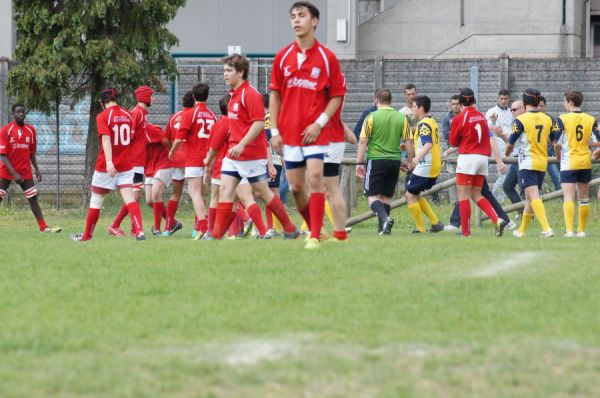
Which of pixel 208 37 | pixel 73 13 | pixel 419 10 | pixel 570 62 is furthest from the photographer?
pixel 208 37

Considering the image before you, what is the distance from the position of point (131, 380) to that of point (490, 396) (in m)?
1.49

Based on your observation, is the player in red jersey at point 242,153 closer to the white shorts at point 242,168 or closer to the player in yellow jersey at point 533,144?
the white shorts at point 242,168

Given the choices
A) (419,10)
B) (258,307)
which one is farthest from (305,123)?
(419,10)

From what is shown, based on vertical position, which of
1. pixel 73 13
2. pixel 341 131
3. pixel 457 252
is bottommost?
pixel 457 252

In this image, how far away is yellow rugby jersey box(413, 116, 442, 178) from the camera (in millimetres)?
17125

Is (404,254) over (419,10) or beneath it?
beneath

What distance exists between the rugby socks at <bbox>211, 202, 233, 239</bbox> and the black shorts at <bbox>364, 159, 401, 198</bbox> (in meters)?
3.75

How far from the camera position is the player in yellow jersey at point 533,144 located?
1605cm

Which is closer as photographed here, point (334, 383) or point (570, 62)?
point (334, 383)

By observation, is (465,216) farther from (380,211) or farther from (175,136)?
(175,136)

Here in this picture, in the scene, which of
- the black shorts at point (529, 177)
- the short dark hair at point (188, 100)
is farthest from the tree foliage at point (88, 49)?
the black shorts at point (529, 177)

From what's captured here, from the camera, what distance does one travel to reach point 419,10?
107 feet

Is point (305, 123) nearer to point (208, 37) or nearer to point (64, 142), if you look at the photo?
point (64, 142)

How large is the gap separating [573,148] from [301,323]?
32.2ft
